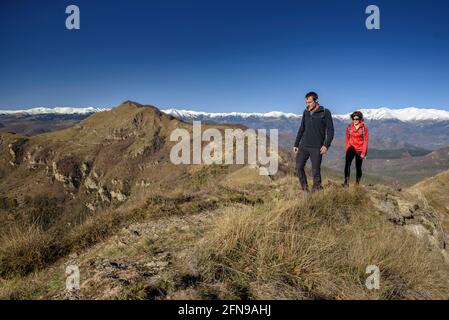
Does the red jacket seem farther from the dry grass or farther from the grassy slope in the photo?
the dry grass

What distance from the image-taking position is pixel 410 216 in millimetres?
10461

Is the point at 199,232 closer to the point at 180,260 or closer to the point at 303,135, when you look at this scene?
the point at 180,260

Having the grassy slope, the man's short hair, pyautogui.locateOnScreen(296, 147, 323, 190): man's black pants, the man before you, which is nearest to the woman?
pyautogui.locateOnScreen(296, 147, 323, 190): man's black pants

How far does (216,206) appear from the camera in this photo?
371 inches

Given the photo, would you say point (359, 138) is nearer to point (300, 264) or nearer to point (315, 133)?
point (315, 133)

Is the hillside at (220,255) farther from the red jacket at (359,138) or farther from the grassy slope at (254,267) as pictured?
the red jacket at (359,138)

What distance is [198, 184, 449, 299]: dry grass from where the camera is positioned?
14.6 feet

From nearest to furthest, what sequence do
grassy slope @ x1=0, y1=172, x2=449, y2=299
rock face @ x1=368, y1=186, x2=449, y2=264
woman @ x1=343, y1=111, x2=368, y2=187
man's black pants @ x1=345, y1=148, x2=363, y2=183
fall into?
grassy slope @ x1=0, y1=172, x2=449, y2=299 < rock face @ x1=368, y1=186, x2=449, y2=264 < woman @ x1=343, y1=111, x2=368, y2=187 < man's black pants @ x1=345, y1=148, x2=363, y2=183

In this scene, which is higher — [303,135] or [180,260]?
[303,135]

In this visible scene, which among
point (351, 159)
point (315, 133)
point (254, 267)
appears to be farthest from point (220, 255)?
point (351, 159)

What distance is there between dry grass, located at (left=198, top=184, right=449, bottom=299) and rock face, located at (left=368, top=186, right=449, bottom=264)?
3.71m

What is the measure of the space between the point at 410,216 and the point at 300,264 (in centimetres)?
727
